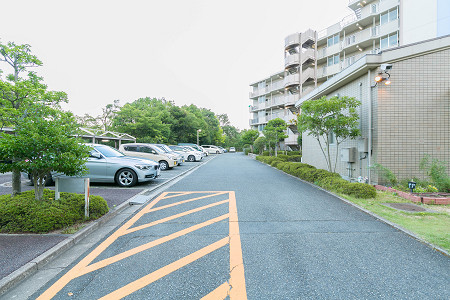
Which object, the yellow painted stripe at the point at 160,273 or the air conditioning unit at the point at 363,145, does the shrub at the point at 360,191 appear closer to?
the air conditioning unit at the point at 363,145

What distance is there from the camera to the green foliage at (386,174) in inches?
274

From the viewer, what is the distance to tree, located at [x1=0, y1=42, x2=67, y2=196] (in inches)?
180

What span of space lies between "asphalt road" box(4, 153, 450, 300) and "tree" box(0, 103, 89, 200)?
1.56 meters

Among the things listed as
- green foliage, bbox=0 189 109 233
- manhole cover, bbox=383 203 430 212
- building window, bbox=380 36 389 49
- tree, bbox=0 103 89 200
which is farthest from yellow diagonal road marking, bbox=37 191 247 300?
building window, bbox=380 36 389 49

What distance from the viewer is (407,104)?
7.36 metres

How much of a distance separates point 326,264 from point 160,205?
158 inches

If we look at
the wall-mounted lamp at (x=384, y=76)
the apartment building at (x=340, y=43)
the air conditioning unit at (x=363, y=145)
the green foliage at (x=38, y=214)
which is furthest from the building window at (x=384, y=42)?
the green foliage at (x=38, y=214)

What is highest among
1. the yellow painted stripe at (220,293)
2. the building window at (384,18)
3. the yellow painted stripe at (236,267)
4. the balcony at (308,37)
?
the balcony at (308,37)

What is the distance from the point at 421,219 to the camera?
14.5 ft

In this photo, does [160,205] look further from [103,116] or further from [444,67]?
[103,116]

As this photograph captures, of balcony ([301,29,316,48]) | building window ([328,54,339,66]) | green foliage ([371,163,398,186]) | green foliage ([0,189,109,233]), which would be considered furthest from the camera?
balcony ([301,29,316,48])

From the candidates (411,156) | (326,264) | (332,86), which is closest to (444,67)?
(411,156)

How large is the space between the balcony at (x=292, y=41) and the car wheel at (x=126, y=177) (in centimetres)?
2872

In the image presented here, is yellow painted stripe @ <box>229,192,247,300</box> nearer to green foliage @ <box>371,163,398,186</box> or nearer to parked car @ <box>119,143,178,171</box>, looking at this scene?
green foliage @ <box>371,163,398,186</box>
